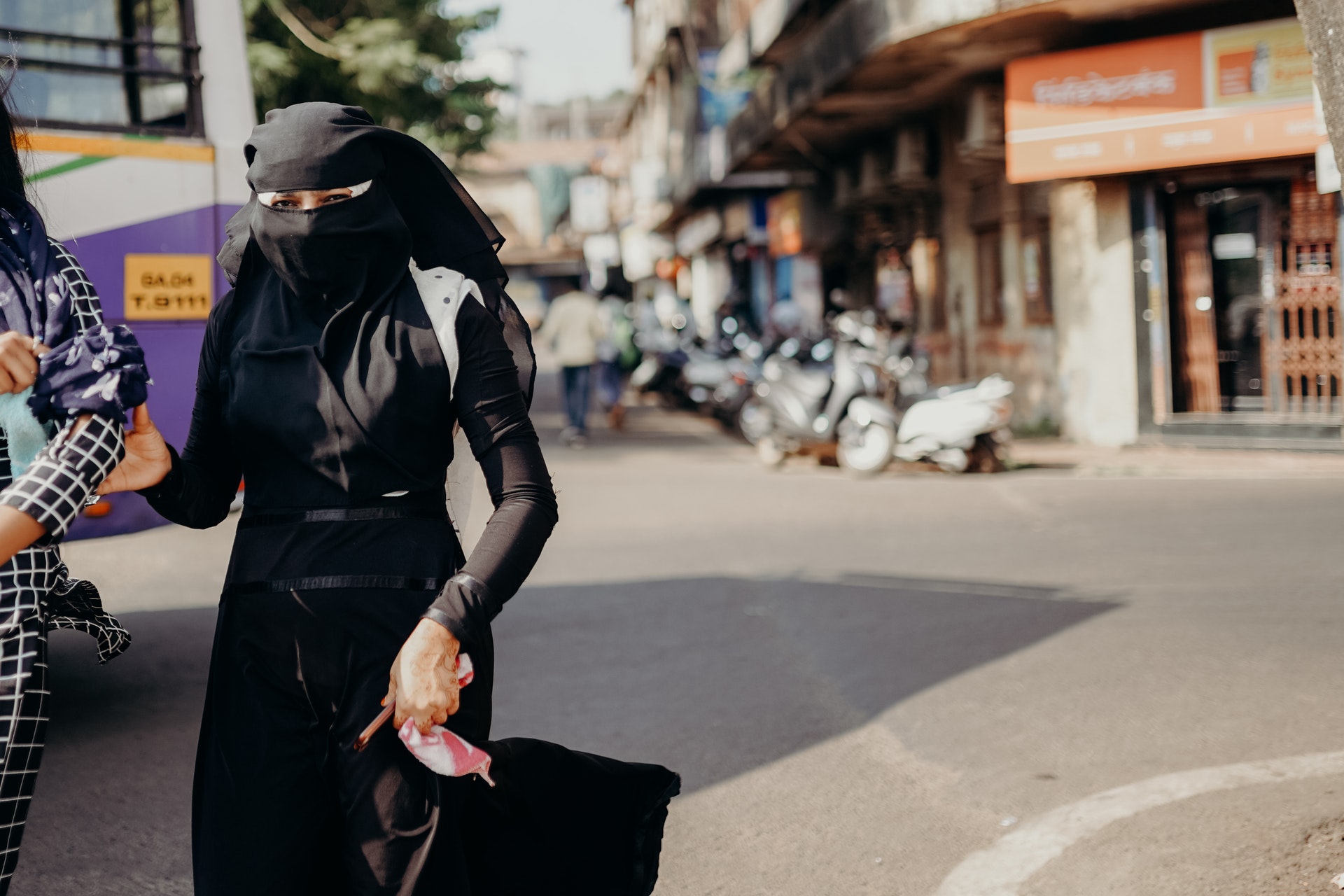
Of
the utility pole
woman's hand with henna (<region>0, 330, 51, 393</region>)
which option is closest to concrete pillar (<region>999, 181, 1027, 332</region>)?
the utility pole

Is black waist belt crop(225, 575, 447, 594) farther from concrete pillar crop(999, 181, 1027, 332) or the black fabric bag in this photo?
concrete pillar crop(999, 181, 1027, 332)

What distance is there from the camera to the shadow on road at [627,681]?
428 centimetres

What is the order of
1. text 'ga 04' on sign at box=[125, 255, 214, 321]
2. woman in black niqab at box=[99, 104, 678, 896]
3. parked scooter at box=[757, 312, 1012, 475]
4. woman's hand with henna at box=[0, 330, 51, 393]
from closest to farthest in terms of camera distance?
1. woman's hand with henna at box=[0, 330, 51, 393]
2. woman in black niqab at box=[99, 104, 678, 896]
3. text 'ga 04' on sign at box=[125, 255, 214, 321]
4. parked scooter at box=[757, 312, 1012, 475]

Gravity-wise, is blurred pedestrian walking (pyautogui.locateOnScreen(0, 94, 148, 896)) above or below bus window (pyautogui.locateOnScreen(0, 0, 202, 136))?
below

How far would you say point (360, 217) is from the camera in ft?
7.64

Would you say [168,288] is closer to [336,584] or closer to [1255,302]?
[336,584]

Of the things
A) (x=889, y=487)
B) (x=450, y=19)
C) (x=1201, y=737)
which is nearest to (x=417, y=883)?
(x=1201, y=737)

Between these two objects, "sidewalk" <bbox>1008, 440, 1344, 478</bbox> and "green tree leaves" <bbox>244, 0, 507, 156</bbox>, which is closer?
"sidewalk" <bbox>1008, 440, 1344, 478</bbox>

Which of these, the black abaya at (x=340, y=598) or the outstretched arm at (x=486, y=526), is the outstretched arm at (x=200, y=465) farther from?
the outstretched arm at (x=486, y=526)

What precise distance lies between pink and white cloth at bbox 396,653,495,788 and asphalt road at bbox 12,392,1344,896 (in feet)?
5.39

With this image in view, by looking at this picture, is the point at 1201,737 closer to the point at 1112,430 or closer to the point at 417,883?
the point at 417,883

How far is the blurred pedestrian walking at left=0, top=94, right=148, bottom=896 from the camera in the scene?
2066mm

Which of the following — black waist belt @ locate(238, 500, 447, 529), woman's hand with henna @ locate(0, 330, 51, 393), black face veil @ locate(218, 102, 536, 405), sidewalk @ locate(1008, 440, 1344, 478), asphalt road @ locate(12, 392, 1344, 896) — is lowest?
asphalt road @ locate(12, 392, 1344, 896)

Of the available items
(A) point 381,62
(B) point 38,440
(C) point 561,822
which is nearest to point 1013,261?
(A) point 381,62
